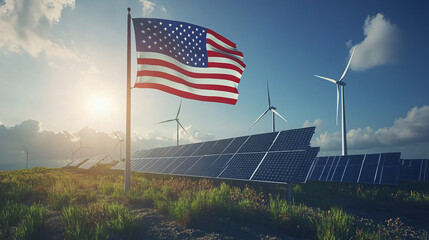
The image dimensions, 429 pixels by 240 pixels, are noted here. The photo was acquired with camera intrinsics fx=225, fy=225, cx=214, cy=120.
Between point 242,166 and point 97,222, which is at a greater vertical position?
point 242,166

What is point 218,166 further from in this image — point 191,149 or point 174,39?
point 174,39

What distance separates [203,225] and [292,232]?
2729 mm

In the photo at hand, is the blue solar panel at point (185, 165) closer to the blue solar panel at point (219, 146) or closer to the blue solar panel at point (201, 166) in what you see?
the blue solar panel at point (201, 166)

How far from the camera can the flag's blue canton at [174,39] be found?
1142 cm

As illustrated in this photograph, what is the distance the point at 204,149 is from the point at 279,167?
9.40 metres

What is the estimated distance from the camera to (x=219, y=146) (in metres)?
18.2

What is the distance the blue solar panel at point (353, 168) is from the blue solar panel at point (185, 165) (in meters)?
11.5

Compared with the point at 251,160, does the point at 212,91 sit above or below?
above

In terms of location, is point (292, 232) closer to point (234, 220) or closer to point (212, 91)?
point (234, 220)

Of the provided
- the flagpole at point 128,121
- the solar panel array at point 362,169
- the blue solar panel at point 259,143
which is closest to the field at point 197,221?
the flagpole at point 128,121

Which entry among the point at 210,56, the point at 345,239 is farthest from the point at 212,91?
the point at 345,239

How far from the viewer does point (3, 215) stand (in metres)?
7.50

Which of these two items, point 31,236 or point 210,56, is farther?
point 210,56

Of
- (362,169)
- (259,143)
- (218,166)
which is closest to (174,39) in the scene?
(218,166)
